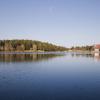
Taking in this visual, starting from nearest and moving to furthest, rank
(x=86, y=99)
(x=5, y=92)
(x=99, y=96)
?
(x=86, y=99)
(x=99, y=96)
(x=5, y=92)

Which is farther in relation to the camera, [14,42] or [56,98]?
→ [14,42]

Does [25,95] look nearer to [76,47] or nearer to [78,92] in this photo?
[78,92]

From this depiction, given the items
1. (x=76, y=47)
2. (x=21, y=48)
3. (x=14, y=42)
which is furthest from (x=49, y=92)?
(x=76, y=47)

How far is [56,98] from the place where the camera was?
24.8 ft

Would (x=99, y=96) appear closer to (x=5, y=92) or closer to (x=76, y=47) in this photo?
(x=5, y=92)

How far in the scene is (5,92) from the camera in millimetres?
8453

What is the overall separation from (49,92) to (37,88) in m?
1.00

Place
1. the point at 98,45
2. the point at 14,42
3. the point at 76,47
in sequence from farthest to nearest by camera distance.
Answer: the point at 76,47 < the point at 14,42 < the point at 98,45

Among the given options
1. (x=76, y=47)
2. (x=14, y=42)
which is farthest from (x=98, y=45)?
(x=76, y=47)

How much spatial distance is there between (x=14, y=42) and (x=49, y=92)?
102701 mm

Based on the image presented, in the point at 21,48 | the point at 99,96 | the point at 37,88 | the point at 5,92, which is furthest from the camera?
the point at 21,48

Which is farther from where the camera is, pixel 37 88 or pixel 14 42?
pixel 14 42

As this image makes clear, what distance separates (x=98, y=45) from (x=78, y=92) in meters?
83.1

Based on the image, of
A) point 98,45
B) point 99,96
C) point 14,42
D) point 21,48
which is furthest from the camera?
point 14,42
